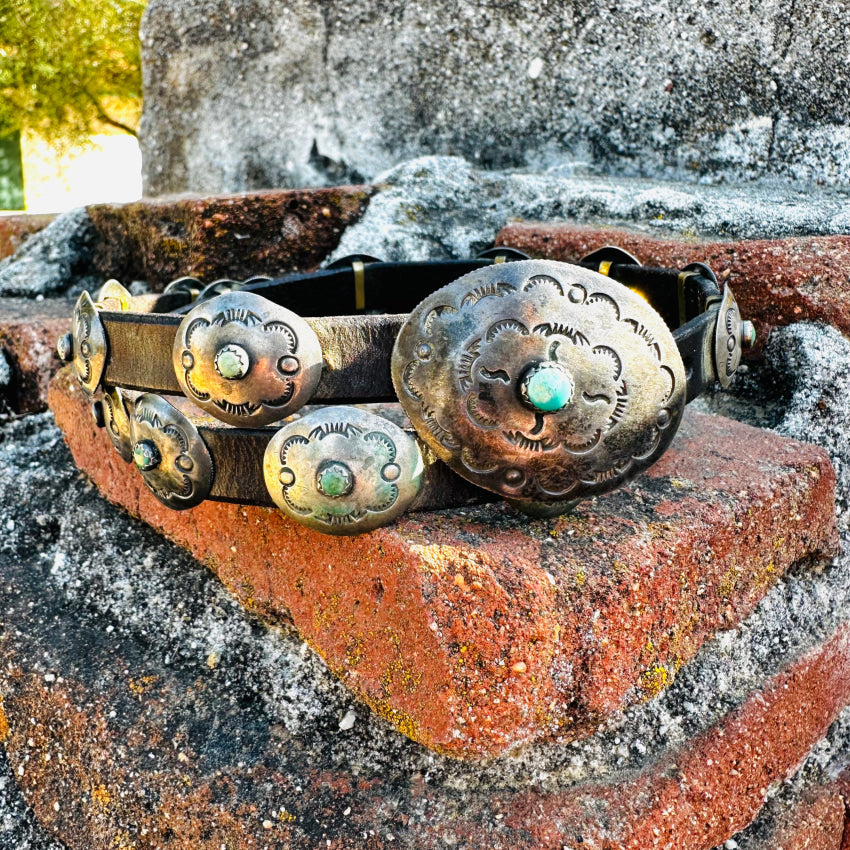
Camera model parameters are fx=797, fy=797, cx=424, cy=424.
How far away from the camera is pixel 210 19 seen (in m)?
1.61

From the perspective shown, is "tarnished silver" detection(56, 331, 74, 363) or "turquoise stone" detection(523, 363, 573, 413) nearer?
"turquoise stone" detection(523, 363, 573, 413)

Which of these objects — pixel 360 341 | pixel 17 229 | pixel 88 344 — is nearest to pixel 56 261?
pixel 17 229

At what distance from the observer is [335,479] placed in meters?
0.64

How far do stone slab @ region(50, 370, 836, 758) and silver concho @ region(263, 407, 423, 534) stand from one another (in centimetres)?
4

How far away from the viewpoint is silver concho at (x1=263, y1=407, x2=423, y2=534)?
649 millimetres

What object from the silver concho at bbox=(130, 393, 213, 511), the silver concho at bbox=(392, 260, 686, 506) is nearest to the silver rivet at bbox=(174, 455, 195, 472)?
the silver concho at bbox=(130, 393, 213, 511)

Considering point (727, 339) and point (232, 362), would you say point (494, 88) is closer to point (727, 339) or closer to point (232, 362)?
point (727, 339)

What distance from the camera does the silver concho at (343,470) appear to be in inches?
25.6

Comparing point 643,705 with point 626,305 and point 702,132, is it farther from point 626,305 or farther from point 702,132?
point 702,132

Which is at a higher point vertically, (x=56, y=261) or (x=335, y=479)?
(x=56, y=261)

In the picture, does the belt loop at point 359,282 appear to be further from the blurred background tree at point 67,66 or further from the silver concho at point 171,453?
the blurred background tree at point 67,66

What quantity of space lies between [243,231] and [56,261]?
448 mm

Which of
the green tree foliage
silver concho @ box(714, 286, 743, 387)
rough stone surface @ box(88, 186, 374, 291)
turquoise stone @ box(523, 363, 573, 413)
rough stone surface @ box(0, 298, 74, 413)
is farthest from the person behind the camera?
the green tree foliage

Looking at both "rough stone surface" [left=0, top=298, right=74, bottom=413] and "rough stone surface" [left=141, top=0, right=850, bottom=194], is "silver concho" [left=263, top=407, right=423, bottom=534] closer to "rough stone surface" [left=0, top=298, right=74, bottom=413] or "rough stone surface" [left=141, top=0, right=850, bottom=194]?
"rough stone surface" [left=0, top=298, right=74, bottom=413]
